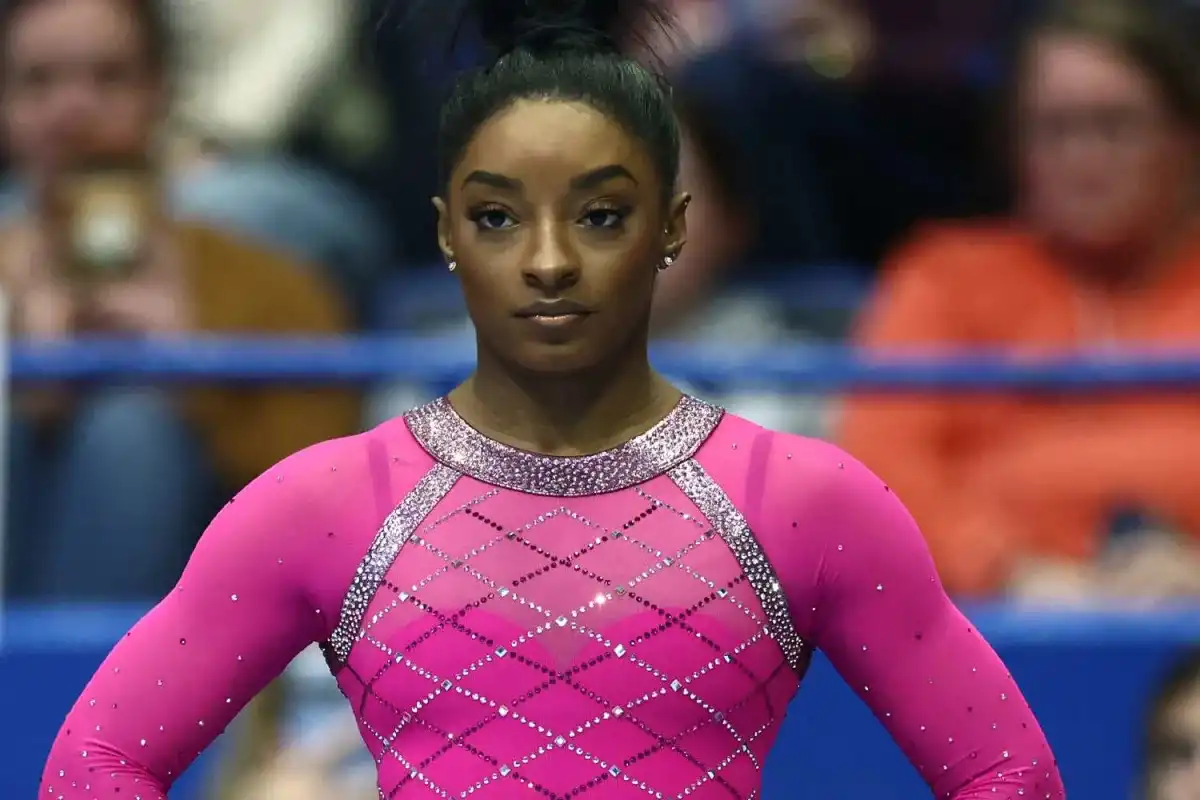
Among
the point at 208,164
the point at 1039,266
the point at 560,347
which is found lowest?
the point at 560,347

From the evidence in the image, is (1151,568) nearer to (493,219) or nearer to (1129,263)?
(1129,263)

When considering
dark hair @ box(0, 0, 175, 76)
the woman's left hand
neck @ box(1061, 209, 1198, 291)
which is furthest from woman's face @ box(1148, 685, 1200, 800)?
dark hair @ box(0, 0, 175, 76)

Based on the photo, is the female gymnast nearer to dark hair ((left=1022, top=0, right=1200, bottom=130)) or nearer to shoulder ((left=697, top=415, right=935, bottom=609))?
shoulder ((left=697, top=415, right=935, bottom=609))

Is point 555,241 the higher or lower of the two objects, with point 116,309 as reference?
lower

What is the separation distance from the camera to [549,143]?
5.28 feet

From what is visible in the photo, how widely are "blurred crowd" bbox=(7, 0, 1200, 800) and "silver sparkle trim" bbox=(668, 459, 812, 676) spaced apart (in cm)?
101

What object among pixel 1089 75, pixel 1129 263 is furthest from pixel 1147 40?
pixel 1129 263

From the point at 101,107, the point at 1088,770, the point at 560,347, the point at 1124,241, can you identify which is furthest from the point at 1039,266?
the point at 560,347

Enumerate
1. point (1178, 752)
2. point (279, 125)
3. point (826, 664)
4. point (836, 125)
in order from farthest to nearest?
point (279, 125), point (836, 125), point (826, 664), point (1178, 752)

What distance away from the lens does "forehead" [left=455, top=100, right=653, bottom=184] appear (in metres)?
1.61

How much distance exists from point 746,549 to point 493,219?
1.05 feet

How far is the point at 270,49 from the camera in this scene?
417 centimetres

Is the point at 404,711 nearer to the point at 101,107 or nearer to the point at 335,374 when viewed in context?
the point at 335,374

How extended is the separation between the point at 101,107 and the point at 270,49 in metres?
0.90
